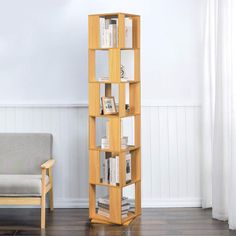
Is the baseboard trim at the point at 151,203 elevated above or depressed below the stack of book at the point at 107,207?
below

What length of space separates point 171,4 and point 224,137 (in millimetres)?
1512

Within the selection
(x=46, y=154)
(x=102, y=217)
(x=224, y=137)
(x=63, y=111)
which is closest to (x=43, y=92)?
(x=63, y=111)

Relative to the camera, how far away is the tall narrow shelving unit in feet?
16.1

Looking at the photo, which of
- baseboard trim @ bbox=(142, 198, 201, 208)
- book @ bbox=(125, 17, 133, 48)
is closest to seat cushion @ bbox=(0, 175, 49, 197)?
baseboard trim @ bbox=(142, 198, 201, 208)

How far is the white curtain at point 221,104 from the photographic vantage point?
4.63 meters

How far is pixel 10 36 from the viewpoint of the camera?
18.4ft

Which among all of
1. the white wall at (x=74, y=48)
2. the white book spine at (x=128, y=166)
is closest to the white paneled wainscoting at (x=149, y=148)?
the white wall at (x=74, y=48)

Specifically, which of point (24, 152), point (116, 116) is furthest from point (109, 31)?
point (24, 152)

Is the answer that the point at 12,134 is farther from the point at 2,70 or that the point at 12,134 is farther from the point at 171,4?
the point at 171,4

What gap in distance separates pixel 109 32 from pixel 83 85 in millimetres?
858

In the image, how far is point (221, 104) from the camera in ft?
16.0

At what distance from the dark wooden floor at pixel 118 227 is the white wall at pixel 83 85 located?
0.27m

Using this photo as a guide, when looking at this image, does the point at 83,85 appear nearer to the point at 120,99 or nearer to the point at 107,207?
the point at 120,99

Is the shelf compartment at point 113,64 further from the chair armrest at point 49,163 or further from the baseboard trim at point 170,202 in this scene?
the baseboard trim at point 170,202
